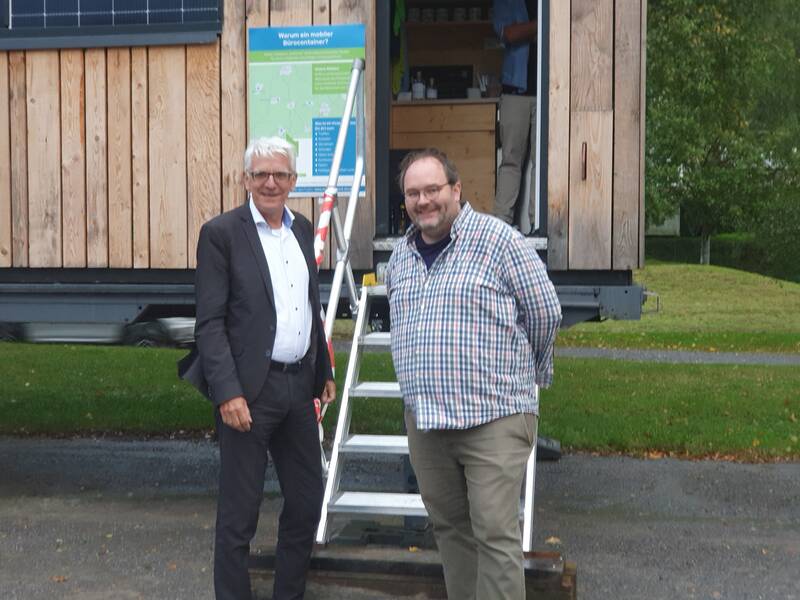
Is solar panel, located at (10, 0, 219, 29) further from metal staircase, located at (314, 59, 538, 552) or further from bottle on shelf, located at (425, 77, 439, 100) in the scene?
bottle on shelf, located at (425, 77, 439, 100)

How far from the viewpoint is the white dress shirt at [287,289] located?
16.4 feet

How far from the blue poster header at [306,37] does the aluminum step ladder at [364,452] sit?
1547mm

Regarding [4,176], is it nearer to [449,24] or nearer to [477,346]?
A: [449,24]

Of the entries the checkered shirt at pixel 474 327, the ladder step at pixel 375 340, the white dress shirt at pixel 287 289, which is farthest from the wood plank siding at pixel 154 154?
the checkered shirt at pixel 474 327

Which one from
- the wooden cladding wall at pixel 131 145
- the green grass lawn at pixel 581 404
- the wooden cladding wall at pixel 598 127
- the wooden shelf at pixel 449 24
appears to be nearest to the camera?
the wooden cladding wall at pixel 598 127

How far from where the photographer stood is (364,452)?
5.81m

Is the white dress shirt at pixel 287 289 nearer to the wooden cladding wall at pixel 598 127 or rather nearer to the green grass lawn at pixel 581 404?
the wooden cladding wall at pixel 598 127

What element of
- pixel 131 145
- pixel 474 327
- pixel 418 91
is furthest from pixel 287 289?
pixel 418 91

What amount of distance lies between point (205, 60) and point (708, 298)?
65.4 feet

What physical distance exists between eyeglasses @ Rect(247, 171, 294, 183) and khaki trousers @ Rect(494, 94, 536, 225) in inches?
117

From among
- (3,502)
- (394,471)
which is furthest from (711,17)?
(3,502)

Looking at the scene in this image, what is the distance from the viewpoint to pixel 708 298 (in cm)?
2556

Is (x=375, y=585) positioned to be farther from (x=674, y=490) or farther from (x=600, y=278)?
(x=674, y=490)

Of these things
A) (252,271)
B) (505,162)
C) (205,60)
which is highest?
(205,60)
